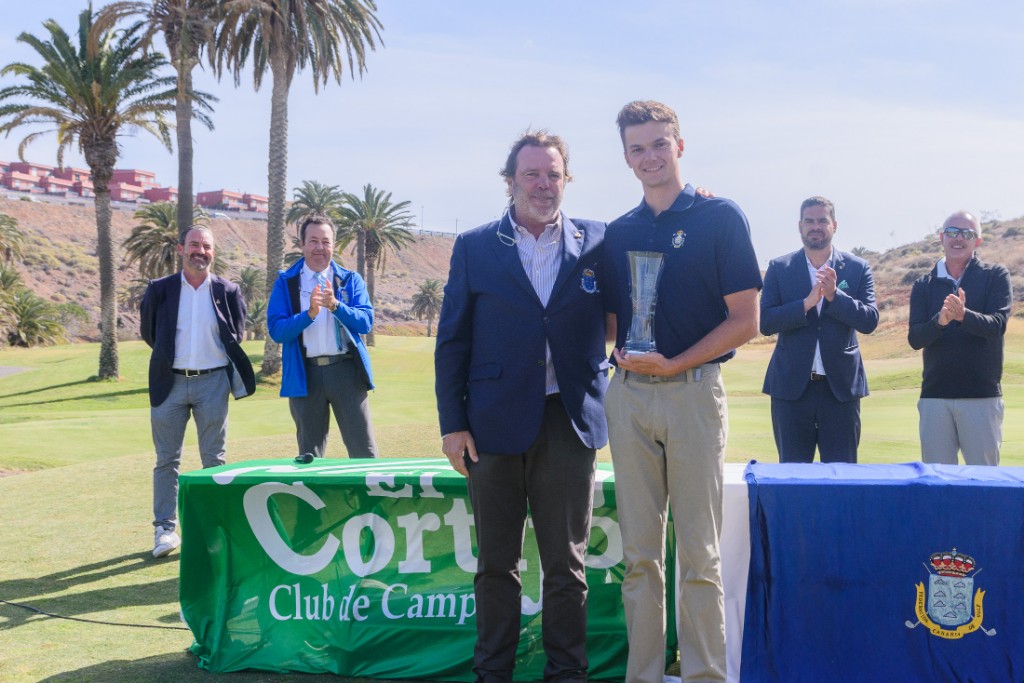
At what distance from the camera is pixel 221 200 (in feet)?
464

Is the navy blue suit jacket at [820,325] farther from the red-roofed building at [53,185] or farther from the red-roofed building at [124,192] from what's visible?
the red-roofed building at [124,192]

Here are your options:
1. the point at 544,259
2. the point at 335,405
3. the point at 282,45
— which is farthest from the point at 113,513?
the point at 282,45

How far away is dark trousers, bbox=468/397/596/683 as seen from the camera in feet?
12.0

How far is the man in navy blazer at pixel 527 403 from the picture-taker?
12.0 ft

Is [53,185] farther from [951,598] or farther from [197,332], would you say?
[951,598]

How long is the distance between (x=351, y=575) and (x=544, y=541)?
1035 mm

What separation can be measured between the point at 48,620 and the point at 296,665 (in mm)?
1580

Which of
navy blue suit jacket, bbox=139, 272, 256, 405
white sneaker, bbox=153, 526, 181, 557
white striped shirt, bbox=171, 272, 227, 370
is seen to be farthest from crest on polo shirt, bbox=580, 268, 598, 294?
white sneaker, bbox=153, 526, 181, 557

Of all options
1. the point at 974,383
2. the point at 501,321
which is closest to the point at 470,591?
the point at 501,321

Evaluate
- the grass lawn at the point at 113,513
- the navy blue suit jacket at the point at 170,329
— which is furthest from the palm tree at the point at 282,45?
the navy blue suit jacket at the point at 170,329

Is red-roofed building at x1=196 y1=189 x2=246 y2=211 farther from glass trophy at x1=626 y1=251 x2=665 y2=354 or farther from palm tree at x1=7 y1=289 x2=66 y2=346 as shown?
glass trophy at x1=626 y1=251 x2=665 y2=354

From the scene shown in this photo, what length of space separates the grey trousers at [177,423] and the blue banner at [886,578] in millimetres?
3950

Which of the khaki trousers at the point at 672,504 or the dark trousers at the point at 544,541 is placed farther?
the dark trousers at the point at 544,541

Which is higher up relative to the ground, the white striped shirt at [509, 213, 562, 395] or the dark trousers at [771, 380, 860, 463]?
the white striped shirt at [509, 213, 562, 395]
